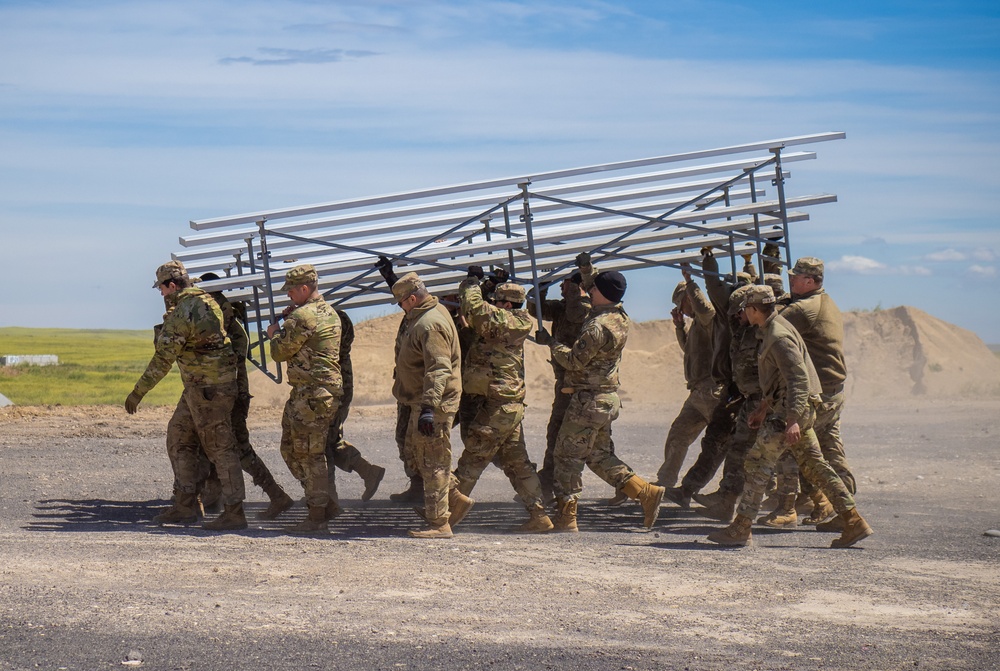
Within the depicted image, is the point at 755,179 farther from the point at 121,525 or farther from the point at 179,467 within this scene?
the point at 121,525

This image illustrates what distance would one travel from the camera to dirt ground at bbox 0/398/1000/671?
5758mm

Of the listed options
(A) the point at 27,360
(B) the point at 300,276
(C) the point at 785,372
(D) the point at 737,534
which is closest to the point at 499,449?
(D) the point at 737,534

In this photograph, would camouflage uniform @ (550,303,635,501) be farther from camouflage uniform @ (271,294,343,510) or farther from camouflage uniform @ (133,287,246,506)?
camouflage uniform @ (133,287,246,506)

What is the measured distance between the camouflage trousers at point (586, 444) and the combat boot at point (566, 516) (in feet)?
0.23

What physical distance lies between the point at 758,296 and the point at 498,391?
2.13m

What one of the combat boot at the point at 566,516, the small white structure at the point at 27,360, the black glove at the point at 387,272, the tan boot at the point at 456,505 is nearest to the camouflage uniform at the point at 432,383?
the tan boot at the point at 456,505

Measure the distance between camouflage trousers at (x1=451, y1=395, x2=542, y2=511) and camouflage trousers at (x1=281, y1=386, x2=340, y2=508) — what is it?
1.06 meters

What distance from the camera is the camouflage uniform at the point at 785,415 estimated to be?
327 inches

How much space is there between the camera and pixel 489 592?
22.9ft

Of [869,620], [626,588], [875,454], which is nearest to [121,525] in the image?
[626,588]

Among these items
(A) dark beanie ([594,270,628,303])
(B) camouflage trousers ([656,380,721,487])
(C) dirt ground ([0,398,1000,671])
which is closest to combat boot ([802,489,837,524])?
(C) dirt ground ([0,398,1000,671])

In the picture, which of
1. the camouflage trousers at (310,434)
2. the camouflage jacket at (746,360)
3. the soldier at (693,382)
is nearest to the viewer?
the camouflage trousers at (310,434)

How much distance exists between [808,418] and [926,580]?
1391mm

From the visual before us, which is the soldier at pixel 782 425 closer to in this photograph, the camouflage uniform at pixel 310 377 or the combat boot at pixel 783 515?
the combat boot at pixel 783 515
